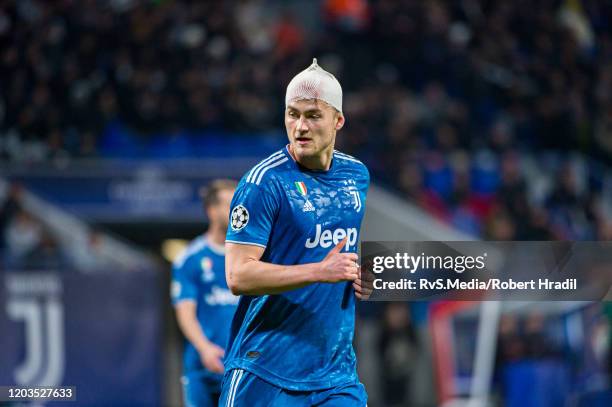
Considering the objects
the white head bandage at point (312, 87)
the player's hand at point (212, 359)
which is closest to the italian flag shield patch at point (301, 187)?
the white head bandage at point (312, 87)

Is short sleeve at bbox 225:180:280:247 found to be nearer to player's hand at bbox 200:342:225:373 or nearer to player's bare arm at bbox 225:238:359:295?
player's bare arm at bbox 225:238:359:295

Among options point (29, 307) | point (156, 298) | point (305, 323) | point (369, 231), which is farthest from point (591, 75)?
point (305, 323)

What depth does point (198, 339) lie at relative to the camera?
7.44 metres

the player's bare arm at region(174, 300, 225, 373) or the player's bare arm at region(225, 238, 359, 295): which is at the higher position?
the player's bare arm at region(174, 300, 225, 373)

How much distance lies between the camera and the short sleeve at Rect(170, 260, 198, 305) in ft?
25.4

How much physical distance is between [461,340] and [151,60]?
677 centimetres

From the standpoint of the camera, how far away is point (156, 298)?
10.4m

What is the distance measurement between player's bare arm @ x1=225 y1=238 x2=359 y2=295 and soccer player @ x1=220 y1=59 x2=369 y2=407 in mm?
40

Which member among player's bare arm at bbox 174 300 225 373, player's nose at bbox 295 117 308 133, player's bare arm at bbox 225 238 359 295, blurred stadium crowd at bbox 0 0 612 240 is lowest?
player's bare arm at bbox 225 238 359 295

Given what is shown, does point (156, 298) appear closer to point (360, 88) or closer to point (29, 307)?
point (29, 307)

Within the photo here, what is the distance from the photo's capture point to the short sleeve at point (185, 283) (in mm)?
7734

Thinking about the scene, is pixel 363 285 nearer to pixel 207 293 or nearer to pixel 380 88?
pixel 207 293

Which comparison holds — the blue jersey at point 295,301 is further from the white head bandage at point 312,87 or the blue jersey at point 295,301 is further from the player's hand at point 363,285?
the white head bandage at point 312,87

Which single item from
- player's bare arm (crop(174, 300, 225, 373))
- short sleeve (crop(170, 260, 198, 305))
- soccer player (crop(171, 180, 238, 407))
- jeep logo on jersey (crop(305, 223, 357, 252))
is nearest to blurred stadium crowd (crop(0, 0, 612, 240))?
soccer player (crop(171, 180, 238, 407))
